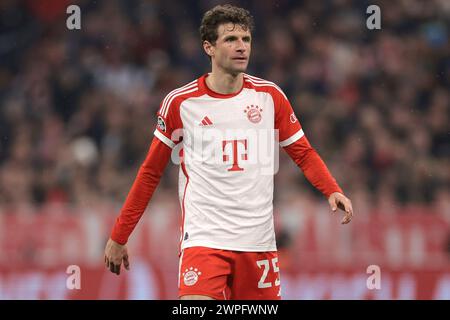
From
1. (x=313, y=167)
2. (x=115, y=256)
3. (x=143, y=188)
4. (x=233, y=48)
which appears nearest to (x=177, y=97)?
(x=233, y=48)

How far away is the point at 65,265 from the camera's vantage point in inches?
425

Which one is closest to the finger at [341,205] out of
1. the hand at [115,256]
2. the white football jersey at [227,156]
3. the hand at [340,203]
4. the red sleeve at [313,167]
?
the hand at [340,203]

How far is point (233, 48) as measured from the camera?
624 cm

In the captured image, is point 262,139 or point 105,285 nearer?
point 262,139

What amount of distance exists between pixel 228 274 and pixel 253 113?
0.94 meters

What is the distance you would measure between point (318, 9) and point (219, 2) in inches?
55.6

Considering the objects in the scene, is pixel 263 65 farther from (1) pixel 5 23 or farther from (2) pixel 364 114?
(1) pixel 5 23

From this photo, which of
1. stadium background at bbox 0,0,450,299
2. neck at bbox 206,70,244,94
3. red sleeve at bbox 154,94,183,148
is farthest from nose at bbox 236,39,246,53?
stadium background at bbox 0,0,450,299

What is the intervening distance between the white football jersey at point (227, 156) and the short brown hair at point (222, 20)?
29cm

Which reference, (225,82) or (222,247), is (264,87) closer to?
(225,82)

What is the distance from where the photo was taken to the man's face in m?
6.23

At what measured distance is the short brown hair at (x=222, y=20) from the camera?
627 cm

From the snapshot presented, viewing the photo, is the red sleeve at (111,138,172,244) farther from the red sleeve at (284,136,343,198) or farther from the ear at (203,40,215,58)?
the red sleeve at (284,136,343,198)

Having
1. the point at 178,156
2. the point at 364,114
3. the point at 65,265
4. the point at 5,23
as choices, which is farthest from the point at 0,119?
the point at 178,156
